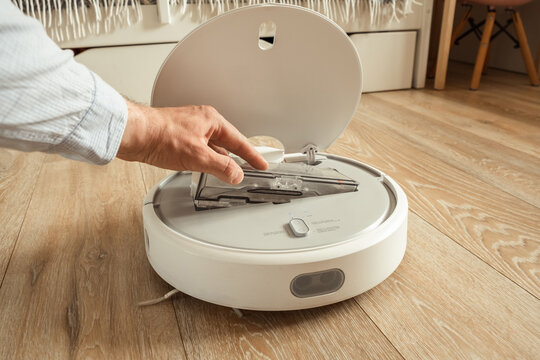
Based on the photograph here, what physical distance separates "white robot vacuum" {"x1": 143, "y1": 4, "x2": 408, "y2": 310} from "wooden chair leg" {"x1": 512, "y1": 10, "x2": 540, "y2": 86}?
3.99 ft

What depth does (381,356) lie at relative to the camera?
16.7 inches

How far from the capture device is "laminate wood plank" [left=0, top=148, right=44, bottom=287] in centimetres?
64

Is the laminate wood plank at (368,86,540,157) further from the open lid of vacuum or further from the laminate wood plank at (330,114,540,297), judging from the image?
the open lid of vacuum

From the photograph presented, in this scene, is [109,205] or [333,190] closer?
[333,190]

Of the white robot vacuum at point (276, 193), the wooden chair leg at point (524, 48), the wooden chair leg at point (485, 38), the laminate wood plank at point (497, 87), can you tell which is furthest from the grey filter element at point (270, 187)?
the wooden chair leg at point (524, 48)

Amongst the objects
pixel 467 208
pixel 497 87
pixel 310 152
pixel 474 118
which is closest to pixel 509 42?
pixel 497 87

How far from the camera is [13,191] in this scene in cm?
82

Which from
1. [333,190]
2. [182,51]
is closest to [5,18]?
[182,51]

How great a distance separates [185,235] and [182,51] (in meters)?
0.22

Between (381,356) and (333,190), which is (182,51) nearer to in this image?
(333,190)

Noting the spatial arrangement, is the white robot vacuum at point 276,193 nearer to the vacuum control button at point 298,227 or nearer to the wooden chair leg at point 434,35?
the vacuum control button at point 298,227

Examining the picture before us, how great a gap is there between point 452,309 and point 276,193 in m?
0.24

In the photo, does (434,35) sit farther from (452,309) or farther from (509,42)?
(452,309)

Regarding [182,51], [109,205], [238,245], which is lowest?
[109,205]
